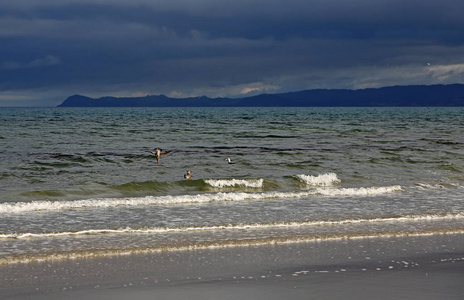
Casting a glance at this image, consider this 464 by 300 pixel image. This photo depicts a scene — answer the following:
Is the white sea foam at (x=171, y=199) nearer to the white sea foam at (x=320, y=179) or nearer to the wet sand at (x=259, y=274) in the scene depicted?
the white sea foam at (x=320, y=179)

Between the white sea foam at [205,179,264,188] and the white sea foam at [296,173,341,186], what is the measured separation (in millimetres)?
1941

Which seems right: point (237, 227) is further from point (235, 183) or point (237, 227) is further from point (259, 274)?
point (235, 183)

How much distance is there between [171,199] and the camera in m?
18.6

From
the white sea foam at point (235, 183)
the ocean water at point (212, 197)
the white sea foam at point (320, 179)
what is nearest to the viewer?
the ocean water at point (212, 197)

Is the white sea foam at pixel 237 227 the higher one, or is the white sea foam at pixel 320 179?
the white sea foam at pixel 237 227

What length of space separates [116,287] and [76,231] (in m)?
4.62

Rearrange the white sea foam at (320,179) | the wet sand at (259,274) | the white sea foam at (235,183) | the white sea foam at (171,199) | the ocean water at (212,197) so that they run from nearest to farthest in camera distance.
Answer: the wet sand at (259,274) → the ocean water at (212,197) → the white sea foam at (171,199) → the white sea foam at (235,183) → the white sea foam at (320,179)

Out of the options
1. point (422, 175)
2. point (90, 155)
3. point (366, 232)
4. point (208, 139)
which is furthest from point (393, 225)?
point (208, 139)

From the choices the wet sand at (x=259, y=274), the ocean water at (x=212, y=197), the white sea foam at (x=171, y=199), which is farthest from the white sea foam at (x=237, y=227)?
the white sea foam at (x=171, y=199)

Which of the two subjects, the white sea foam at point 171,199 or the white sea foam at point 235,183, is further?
the white sea foam at point 235,183

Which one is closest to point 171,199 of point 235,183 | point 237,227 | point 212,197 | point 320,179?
point 212,197

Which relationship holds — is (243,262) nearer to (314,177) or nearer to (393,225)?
(393,225)

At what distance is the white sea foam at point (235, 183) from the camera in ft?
75.5

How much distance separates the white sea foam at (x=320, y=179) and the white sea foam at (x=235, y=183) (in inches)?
76.4
